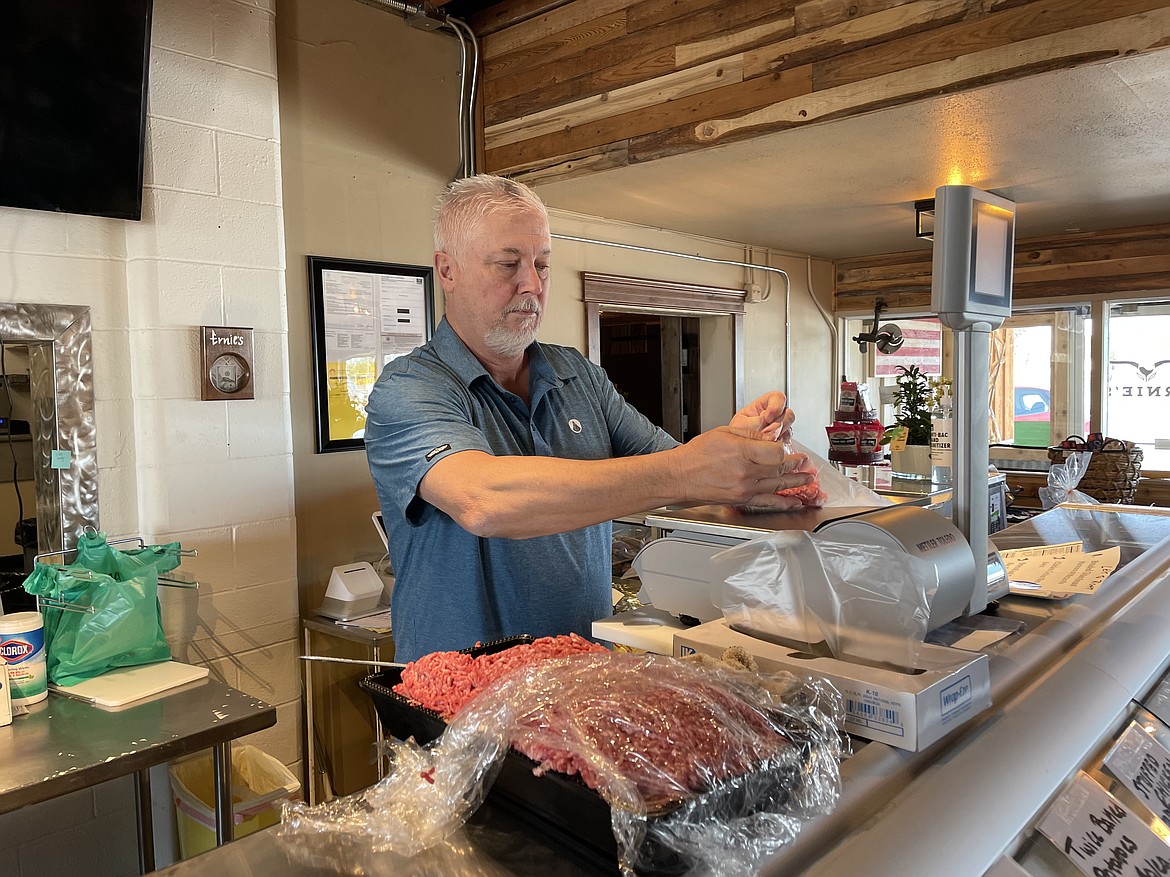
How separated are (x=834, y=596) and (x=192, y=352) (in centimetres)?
204

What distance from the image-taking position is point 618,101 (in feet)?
9.30

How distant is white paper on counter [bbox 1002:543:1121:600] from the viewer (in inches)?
58.2

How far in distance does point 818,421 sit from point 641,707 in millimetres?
5128

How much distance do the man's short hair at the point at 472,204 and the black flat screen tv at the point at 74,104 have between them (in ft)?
3.51

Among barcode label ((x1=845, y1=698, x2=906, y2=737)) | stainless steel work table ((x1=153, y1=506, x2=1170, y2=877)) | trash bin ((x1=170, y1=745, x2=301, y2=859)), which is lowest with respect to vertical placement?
trash bin ((x1=170, y1=745, x2=301, y2=859))

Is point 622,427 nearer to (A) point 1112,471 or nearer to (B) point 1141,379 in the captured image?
(A) point 1112,471

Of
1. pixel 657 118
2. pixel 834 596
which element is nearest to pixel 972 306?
pixel 834 596

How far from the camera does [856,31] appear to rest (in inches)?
88.4

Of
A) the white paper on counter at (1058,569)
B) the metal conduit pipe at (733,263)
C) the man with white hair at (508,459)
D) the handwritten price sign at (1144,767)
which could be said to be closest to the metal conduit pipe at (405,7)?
the metal conduit pipe at (733,263)

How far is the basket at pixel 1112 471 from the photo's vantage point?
435 cm

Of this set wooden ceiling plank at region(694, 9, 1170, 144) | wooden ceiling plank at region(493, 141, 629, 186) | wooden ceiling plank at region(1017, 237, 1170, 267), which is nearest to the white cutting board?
wooden ceiling plank at region(493, 141, 629, 186)

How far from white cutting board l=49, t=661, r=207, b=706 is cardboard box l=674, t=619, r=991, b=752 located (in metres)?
1.55

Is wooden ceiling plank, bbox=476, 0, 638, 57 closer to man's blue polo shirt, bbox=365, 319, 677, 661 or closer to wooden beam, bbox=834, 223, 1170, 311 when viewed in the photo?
man's blue polo shirt, bbox=365, 319, 677, 661

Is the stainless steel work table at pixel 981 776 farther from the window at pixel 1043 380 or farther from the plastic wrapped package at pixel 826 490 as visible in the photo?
the window at pixel 1043 380
